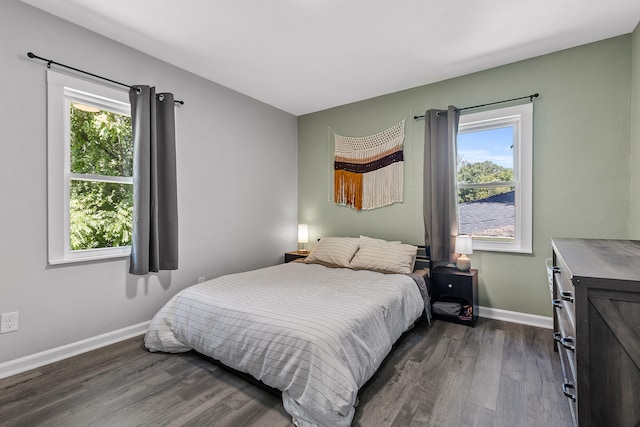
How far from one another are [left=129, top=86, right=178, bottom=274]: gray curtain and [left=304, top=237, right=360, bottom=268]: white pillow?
154 cm

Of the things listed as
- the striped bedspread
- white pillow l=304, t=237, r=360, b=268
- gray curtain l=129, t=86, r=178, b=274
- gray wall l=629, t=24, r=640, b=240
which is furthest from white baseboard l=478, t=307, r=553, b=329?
gray curtain l=129, t=86, r=178, b=274

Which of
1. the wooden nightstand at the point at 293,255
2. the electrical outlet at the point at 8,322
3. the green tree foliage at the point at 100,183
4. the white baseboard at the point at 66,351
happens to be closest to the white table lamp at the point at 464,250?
the wooden nightstand at the point at 293,255

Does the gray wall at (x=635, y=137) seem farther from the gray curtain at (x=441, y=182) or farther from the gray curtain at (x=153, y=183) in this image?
the gray curtain at (x=153, y=183)

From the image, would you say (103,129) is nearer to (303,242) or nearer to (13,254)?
(13,254)

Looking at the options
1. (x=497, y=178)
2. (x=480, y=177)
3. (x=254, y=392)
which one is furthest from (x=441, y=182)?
(x=254, y=392)

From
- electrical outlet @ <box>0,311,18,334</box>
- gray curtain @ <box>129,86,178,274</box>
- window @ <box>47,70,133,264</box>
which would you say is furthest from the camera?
gray curtain @ <box>129,86,178,274</box>

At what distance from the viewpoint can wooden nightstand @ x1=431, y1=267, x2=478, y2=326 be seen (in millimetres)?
2938

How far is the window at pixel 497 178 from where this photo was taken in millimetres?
2951

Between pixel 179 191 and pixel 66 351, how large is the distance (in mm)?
1563

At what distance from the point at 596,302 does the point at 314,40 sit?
257 cm

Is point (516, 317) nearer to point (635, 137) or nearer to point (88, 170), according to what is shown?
point (635, 137)

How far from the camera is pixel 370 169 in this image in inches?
156

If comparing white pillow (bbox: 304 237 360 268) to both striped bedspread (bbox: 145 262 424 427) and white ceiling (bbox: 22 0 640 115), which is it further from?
white ceiling (bbox: 22 0 640 115)

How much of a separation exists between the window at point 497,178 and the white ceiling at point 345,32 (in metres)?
0.57
